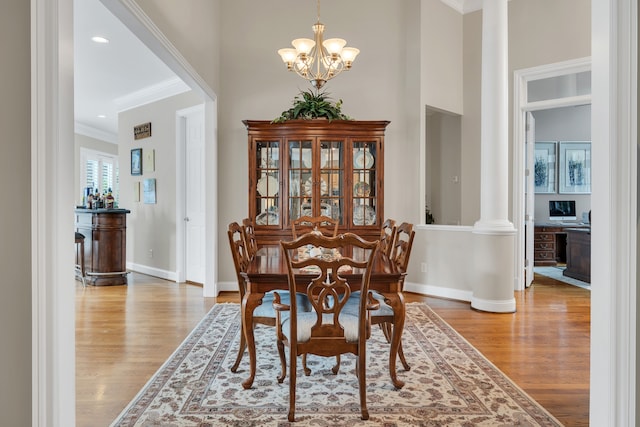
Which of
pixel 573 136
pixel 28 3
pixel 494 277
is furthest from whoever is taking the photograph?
pixel 573 136

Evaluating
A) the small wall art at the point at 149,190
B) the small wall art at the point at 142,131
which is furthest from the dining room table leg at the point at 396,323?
the small wall art at the point at 142,131

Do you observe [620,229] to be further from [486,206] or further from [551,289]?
[551,289]

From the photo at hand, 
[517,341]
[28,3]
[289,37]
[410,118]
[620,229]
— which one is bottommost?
[517,341]

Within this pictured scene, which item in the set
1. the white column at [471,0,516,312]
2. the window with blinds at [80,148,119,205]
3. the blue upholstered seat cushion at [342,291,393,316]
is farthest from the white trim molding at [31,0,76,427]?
the window with blinds at [80,148,119,205]

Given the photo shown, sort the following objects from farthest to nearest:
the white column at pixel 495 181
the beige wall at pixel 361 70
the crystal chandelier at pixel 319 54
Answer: the beige wall at pixel 361 70 < the white column at pixel 495 181 < the crystal chandelier at pixel 319 54

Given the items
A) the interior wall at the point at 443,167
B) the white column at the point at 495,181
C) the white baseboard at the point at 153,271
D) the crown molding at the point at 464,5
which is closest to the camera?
the white column at the point at 495,181

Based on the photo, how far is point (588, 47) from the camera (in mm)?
4695

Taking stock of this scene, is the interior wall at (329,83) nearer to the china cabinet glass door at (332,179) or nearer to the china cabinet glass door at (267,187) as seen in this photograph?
the china cabinet glass door at (267,187)

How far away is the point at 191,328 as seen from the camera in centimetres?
366

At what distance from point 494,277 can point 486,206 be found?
29.4 inches

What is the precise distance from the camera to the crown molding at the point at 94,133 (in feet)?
28.9

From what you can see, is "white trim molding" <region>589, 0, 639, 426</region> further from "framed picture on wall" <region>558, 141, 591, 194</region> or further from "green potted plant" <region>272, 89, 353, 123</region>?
"framed picture on wall" <region>558, 141, 591, 194</region>

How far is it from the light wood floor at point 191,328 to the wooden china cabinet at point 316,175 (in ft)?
3.61

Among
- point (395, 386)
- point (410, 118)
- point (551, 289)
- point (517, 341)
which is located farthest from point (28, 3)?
point (551, 289)
